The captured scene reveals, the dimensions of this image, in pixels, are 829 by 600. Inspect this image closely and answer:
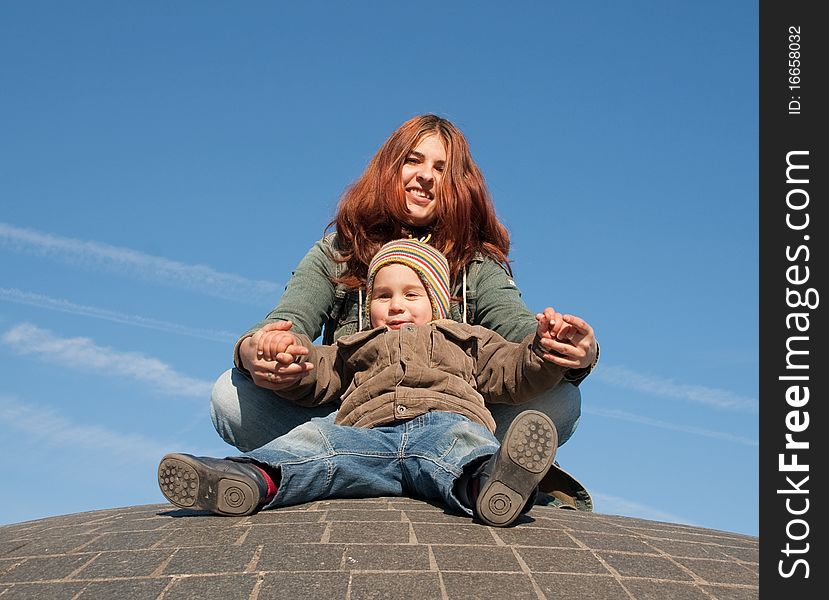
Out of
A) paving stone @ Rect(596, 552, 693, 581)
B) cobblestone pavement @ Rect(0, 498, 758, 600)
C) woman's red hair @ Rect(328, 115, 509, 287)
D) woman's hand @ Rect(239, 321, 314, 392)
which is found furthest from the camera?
woman's red hair @ Rect(328, 115, 509, 287)

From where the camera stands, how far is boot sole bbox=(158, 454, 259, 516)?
3.27 meters

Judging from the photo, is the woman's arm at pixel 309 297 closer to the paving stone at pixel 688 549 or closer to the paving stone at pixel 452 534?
the paving stone at pixel 452 534

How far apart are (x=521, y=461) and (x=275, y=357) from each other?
57.4 inches

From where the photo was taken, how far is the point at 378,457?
12.6 feet

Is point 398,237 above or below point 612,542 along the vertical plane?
above

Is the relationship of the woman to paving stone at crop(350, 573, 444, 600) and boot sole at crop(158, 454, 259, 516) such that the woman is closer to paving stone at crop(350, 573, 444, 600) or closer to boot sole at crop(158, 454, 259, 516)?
boot sole at crop(158, 454, 259, 516)

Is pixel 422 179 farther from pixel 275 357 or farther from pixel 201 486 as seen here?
pixel 201 486

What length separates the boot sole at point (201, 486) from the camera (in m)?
3.27

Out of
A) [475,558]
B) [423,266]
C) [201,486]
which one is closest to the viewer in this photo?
[475,558]

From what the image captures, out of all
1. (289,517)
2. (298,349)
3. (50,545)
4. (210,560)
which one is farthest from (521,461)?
(50,545)

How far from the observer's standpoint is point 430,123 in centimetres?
550

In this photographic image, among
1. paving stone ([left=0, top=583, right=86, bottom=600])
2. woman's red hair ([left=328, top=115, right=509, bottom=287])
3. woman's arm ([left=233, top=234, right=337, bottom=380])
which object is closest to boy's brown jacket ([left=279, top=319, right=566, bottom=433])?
woman's arm ([left=233, top=234, right=337, bottom=380])

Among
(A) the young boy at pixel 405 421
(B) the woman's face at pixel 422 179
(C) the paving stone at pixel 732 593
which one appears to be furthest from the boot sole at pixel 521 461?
(B) the woman's face at pixel 422 179

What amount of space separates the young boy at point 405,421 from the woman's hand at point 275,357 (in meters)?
0.01
